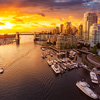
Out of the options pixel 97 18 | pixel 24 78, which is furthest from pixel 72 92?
pixel 97 18

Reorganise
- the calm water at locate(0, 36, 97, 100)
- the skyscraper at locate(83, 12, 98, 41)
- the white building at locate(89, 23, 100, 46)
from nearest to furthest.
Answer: the calm water at locate(0, 36, 97, 100) → the white building at locate(89, 23, 100, 46) → the skyscraper at locate(83, 12, 98, 41)

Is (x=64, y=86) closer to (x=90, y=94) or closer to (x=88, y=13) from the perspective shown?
(x=90, y=94)

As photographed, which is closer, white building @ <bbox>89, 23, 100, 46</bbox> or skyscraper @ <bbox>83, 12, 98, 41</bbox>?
white building @ <bbox>89, 23, 100, 46</bbox>

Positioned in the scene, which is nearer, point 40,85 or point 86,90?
point 86,90

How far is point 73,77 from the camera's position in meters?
13.1

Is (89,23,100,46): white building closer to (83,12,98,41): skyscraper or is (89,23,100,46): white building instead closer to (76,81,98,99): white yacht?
(83,12,98,41): skyscraper

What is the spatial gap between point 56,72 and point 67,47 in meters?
19.4

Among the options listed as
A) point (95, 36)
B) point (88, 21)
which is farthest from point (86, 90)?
point (88, 21)

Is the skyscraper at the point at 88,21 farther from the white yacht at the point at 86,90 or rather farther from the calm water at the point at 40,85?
the white yacht at the point at 86,90

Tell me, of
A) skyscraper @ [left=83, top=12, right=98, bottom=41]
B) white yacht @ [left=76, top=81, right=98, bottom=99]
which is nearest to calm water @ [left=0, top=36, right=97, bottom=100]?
white yacht @ [left=76, top=81, right=98, bottom=99]

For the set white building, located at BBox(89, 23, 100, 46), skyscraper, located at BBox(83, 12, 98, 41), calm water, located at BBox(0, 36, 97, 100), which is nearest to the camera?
calm water, located at BBox(0, 36, 97, 100)

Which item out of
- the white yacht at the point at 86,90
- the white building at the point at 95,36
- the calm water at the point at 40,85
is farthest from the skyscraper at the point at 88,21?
the white yacht at the point at 86,90

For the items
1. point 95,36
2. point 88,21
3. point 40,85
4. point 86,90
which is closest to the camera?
point 86,90

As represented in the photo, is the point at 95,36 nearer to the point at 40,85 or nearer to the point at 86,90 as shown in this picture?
the point at 86,90
